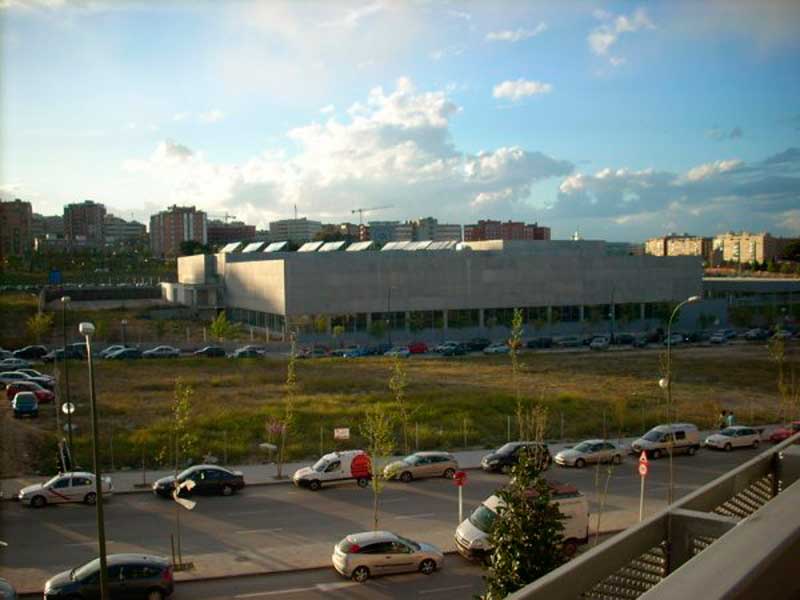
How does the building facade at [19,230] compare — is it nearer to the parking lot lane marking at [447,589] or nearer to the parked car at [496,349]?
the parked car at [496,349]

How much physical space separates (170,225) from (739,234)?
436 feet

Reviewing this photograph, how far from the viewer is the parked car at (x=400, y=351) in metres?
41.5

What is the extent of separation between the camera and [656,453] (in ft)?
64.7

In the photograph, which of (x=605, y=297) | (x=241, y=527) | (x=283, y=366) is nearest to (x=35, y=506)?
(x=241, y=527)

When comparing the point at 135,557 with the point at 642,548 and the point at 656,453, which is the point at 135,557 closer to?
the point at 642,548

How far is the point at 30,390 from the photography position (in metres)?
26.1

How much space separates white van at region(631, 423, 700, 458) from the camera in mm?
19641

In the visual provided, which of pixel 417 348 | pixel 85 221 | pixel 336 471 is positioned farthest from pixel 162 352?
pixel 85 221

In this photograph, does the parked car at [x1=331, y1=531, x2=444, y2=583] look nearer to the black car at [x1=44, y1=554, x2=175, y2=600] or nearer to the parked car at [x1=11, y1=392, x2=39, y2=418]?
the black car at [x1=44, y1=554, x2=175, y2=600]

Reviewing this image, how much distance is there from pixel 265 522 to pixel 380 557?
3.72 m

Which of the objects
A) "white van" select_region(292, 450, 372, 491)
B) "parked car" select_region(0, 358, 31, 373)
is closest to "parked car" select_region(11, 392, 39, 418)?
"parked car" select_region(0, 358, 31, 373)

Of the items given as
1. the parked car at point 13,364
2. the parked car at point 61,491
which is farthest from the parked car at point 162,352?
the parked car at point 61,491

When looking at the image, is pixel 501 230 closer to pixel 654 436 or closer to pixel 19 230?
pixel 19 230

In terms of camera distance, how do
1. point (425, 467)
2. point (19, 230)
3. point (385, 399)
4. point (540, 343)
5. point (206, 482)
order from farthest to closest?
point (19, 230) → point (540, 343) → point (385, 399) → point (425, 467) → point (206, 482)
